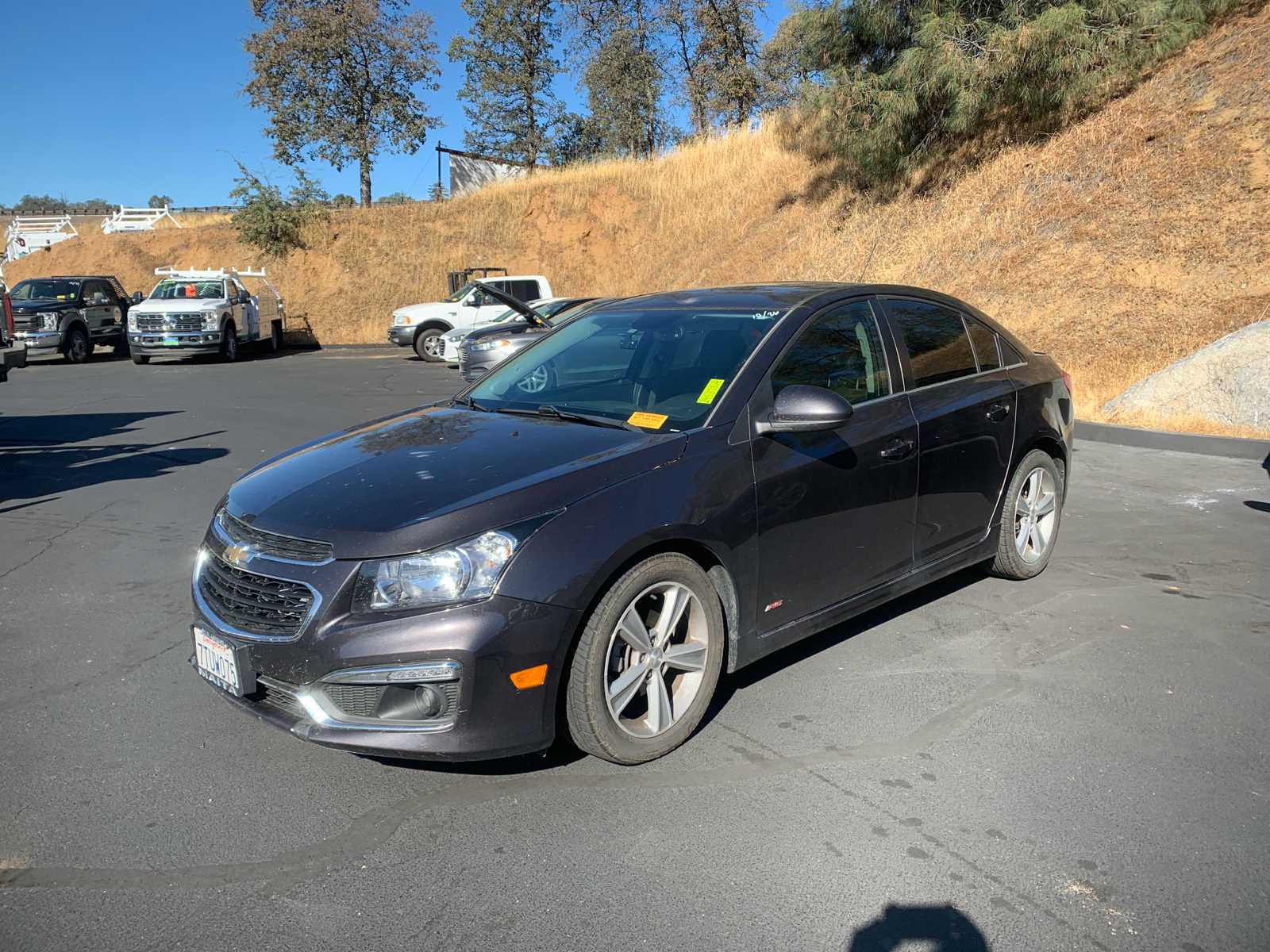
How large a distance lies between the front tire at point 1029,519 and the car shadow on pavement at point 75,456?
728cm

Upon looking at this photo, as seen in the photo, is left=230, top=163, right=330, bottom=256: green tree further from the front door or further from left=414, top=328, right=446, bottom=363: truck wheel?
the front door

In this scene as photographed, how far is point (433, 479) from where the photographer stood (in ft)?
11.5

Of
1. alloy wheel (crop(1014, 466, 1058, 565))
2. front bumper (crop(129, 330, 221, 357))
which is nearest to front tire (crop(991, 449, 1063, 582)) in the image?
alloy wheel (crop(1014, 466, 1058, 565))

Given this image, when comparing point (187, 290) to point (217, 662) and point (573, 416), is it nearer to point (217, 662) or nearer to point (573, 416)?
point (573, 416)

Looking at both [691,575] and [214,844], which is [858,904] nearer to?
[691,575]

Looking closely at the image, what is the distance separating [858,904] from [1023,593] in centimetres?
319

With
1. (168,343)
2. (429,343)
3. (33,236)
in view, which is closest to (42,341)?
(168,343)

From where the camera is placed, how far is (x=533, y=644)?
312 cm

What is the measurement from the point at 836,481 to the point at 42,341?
23090 mm

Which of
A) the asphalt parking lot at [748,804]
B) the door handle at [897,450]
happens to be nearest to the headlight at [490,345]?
the asphalt parking lot at [748,804]

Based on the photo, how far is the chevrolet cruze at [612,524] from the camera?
3.11m

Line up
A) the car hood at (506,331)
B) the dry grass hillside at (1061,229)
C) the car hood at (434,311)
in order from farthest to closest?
the car hood at (434,311), the car hood at (506,331), the dry grass hillside at (1061,229)

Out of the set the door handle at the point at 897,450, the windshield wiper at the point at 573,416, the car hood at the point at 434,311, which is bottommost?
the door handle at the point at 897,450

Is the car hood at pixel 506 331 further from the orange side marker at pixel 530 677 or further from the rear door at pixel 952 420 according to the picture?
the orange side marker at pixel 530 677
